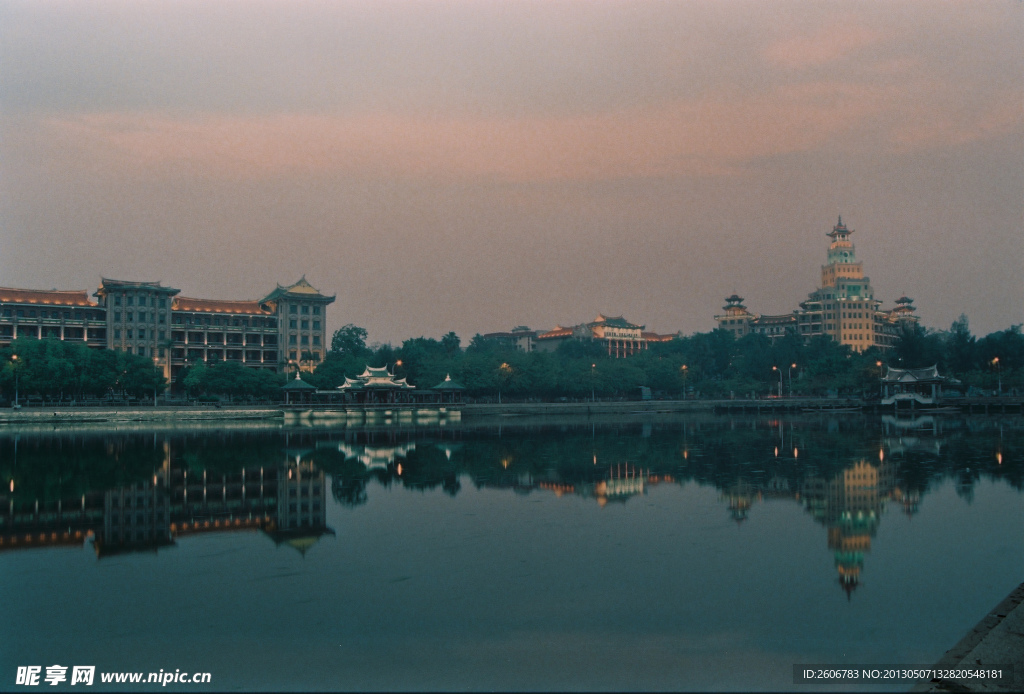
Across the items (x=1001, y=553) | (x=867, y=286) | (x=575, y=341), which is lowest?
(x=1001, y=553)

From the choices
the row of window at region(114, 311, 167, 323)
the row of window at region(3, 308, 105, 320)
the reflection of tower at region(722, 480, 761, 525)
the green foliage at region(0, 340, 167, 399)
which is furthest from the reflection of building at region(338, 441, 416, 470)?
the row of window at region(3, 308, 105, 320)

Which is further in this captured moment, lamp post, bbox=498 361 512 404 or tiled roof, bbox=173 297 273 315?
tiled roof, bbox=173 297 273 315

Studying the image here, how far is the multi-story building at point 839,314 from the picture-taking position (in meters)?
155

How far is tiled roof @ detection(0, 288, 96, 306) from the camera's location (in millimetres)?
91250

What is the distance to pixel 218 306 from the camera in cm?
10506

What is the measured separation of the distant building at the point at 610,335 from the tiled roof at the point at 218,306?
63.0 meters

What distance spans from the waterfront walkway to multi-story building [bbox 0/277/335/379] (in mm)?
93599

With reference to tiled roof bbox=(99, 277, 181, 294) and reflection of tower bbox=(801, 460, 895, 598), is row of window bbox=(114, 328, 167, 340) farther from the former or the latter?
reflection of tower bbox=(801, 460, 895, 598)

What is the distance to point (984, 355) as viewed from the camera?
8900cm

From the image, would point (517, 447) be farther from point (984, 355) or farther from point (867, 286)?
Result: point (867, 286)

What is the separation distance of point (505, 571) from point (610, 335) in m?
145

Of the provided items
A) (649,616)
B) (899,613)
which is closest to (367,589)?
(649,616)

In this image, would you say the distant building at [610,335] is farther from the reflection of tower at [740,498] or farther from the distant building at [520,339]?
the reflection of tower at [740,498]

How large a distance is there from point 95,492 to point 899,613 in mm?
21953
